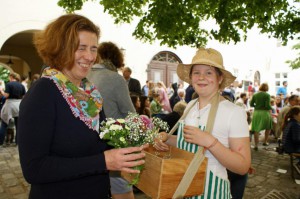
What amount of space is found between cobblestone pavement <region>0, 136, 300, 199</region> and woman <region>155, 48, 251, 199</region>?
1.83 metres

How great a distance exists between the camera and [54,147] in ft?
4.73

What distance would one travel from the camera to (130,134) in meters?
1.47

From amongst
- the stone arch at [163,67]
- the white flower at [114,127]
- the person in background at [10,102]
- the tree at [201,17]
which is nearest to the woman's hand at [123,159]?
the white flower at [114,127]

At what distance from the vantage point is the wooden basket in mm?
1518

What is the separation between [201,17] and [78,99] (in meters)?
5.42

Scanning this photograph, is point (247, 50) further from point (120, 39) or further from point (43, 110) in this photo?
point (43, 110)

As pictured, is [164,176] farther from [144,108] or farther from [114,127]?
[144,108]

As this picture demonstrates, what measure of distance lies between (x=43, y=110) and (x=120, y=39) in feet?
44.7

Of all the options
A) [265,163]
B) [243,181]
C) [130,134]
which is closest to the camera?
[130,134]

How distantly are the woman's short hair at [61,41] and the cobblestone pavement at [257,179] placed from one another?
9.68 feet

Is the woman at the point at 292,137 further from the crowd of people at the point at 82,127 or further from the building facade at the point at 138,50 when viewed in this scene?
the building facade at the point at 138,50

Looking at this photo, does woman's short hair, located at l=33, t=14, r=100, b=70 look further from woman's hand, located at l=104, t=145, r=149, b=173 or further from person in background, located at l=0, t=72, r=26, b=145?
person in background, located at l=0, t=72, r=26, b=145

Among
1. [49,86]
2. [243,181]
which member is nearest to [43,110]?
[49,86]

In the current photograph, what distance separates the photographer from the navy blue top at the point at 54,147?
1334mm
